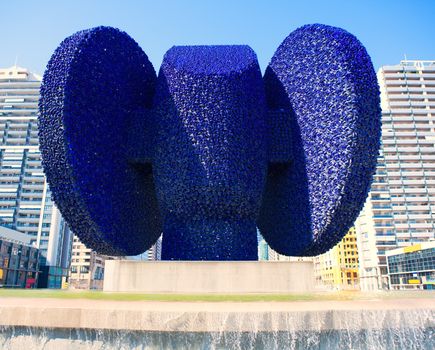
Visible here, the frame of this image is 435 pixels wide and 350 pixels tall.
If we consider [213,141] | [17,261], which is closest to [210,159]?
[213,141]

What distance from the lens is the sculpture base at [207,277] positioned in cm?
806

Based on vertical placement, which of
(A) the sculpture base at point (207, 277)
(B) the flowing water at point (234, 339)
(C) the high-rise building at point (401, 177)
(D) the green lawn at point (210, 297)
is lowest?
(B) the flowing water at point (234, 339)

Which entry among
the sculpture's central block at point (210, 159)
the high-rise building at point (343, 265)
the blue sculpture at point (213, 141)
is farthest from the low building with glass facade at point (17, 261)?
the high-rise building at point (343, 265)

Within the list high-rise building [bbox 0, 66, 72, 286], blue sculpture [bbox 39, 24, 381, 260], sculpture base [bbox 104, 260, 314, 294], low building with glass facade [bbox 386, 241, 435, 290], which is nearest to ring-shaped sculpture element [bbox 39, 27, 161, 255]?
blue sculpture [bbox 39, 24, 381, 260]

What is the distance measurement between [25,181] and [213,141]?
233ft

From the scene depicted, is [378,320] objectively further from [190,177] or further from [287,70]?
[287,70]

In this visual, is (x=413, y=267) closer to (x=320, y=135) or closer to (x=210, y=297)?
(x=320, y=135)

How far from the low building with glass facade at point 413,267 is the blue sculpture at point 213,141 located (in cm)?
4152

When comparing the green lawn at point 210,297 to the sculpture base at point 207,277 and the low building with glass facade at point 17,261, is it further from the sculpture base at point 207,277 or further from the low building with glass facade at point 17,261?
the low building with glass facade at point 17,261

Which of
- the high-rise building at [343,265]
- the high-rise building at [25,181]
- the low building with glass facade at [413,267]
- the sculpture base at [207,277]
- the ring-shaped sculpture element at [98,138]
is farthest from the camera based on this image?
the high-rise building at [343,265]

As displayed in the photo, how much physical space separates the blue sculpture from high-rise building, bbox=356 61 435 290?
182ft

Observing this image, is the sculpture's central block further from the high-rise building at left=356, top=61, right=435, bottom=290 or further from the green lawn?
the high-rise building at left=356, top=61, right=435, bottom=290

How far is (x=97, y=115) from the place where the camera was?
9.11 m

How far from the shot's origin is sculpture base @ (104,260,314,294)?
8.06 metres
